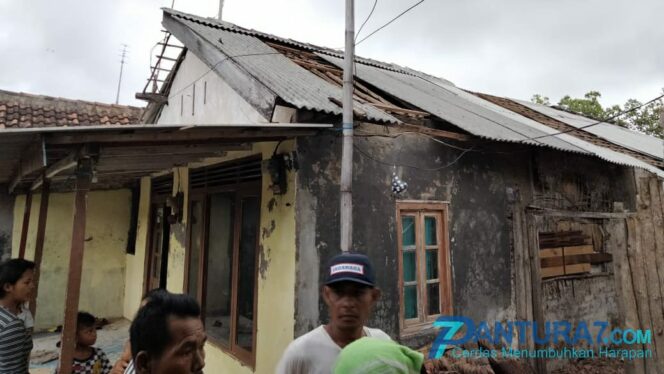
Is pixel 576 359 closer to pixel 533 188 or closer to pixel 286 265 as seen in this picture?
pixel 533 188

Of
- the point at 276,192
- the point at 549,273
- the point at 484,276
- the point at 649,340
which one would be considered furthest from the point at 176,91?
the point at 649,340

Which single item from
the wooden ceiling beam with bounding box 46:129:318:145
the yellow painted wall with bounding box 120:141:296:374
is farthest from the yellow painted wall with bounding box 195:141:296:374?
the wooden ceiling beam with bounding box 46:129:318:145

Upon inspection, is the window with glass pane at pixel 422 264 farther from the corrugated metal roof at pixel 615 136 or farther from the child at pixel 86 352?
the corrugated metal roof at pixel 615 136

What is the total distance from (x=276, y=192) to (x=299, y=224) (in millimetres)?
456

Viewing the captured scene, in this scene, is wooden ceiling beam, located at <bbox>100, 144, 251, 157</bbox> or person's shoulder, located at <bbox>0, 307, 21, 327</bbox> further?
wooden ceiling beam, located at <bbox>100, 144, 251, 157</bbox>

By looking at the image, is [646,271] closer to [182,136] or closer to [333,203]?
[333,203]

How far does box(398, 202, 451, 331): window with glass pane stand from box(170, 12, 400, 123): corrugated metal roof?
1.24m

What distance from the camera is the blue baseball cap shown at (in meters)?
2.22

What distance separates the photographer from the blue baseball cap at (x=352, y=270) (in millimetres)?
2225

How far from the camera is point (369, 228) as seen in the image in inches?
Result: 168

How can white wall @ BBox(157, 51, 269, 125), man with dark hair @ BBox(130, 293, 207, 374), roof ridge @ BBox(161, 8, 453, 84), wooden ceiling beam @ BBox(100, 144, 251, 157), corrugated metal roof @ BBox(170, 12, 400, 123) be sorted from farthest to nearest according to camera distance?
roof ridge @ BBox(161, 8, 453, 84) → white wall @ BBox(157, 51, 269, 125) → corrugated metal roof @ BBox(170, 12, 400, 123) → wooden ceiling beam @ BBox(100, 144, 251, 157) → man with dark hair @ BBox(130, 293, 207, 374)

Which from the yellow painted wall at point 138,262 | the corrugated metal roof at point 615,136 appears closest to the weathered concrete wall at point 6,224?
the yellow painted wall at point 138,262

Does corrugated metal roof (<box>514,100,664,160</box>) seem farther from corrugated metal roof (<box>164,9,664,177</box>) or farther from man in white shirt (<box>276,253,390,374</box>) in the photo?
man in white shirt (<box>276,253,390,374</box>)

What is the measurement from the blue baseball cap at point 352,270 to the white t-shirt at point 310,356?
335mm
